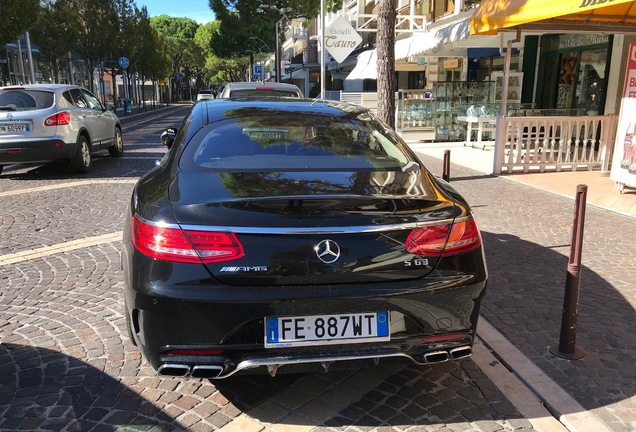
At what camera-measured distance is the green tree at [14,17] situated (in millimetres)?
16938

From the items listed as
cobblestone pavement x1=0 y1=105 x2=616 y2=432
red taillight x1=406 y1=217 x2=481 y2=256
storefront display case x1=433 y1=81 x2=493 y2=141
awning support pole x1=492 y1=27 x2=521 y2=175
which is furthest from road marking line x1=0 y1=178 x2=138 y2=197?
storefront display case x1=433 y1=81 x2=493 y2=141

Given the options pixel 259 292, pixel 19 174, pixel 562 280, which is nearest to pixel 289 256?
pixel 259 292

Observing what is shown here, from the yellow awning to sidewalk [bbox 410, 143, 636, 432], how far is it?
2.74m

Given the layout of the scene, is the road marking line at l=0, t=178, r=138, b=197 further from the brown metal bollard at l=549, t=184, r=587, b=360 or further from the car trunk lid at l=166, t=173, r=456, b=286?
the brown metal bollard at l=549, t=184, r=587, b=360

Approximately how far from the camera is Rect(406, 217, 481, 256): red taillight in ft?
8.58

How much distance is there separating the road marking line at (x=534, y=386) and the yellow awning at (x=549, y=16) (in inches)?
226

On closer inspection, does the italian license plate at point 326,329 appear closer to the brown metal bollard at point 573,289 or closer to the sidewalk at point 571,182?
the brown metal bollard at point 573,289

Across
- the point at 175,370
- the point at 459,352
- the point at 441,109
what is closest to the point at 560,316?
the point at 459,352

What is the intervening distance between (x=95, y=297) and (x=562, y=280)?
401cm

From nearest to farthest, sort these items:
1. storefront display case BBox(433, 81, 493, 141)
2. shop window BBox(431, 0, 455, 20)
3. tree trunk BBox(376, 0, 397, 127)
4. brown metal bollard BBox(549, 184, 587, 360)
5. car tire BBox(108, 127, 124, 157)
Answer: brown metal bollard BBox(549, 184, 587, 360), tree trunk BBox(376, 0, 397, 127), car tire BBox(108, 127, 124, 157), storefront display case BBox(433, 81, 493, 141), shop window BBox(431, 0, 455, 20)

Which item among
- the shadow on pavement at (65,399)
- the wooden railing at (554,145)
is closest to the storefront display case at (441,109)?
the wooden railing at (554,145)

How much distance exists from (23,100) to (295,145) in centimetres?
829

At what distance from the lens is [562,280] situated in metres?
4.77

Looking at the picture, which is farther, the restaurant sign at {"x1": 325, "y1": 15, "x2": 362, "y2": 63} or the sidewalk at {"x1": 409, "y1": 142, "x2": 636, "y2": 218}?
the restaurant sign at {"x1": 325, "y1": 15, "x2": 362, "y2": 63}
